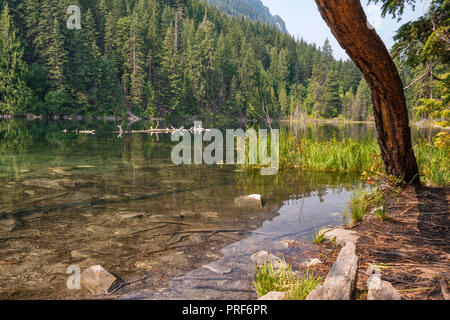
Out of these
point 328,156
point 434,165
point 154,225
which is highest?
point 328,156

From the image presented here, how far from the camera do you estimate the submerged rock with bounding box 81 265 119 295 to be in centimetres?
306

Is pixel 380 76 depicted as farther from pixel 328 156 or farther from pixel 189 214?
pixel 328 156

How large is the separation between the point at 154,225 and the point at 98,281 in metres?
1.94

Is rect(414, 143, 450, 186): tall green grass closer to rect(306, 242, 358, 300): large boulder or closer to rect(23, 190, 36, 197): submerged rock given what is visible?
rect(306, 242, 358, 300): large boulder

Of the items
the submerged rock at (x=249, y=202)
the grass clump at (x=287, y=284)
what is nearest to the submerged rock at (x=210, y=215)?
the submerged rock at (x=249, y=202)

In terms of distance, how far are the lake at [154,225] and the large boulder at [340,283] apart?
92 centimetres

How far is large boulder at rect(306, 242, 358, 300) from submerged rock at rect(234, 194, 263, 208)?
12.0ft

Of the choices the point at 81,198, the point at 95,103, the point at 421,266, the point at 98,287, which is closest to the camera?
the point at 421,266

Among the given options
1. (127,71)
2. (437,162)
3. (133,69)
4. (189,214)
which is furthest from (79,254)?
(127,71)

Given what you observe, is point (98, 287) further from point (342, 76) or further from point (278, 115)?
point (342, 76)

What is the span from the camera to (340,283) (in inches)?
91.7

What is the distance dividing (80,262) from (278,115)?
8539 cm
